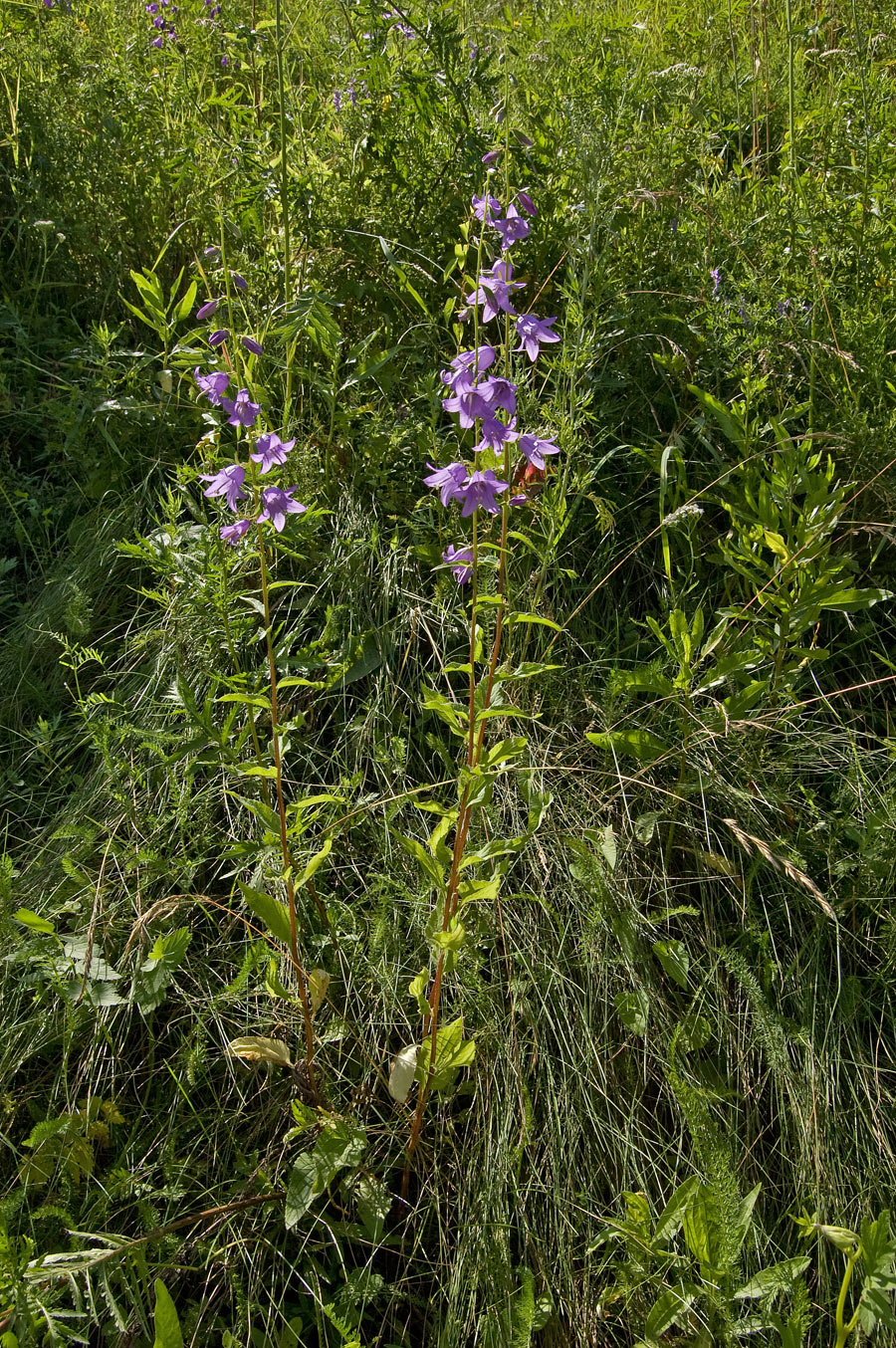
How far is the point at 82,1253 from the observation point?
119cm

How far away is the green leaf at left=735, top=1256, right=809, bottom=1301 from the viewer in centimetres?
119

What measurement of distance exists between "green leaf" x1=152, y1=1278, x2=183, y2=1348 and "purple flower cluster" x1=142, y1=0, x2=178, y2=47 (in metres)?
3.15

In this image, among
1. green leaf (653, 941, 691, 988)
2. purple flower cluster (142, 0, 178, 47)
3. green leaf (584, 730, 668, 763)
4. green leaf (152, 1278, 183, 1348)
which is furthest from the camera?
purple flower cluster (142, 0, 178, 47)

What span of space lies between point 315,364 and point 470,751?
1172 millimetres

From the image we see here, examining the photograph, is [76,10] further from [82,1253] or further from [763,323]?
[82,1253]

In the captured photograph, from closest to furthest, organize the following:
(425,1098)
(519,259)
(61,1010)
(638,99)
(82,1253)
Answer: (82,1253) < (425,1098) < (61,1010) < (519,259) < (638,99)

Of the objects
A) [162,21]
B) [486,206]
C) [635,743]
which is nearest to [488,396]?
[486,206]

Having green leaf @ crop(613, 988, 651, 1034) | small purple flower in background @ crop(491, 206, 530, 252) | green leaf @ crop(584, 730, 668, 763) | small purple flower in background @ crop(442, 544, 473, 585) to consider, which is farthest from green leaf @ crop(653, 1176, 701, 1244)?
small purple flower in background @ crop(491, 206, 530, 252)

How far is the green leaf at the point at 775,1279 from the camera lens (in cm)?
119

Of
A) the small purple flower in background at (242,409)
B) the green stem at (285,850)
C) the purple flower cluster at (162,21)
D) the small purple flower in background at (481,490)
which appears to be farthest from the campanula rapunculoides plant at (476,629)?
the purple flower cluster at (162,21)

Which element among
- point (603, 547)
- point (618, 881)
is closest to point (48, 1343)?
point (618, 881)

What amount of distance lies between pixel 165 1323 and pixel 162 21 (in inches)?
134

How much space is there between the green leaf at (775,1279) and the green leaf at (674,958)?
0.40m

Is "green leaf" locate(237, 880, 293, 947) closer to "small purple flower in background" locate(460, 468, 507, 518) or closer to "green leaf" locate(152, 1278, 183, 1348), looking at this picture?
"green leaf" locate(152, 1278, 183, 1348)
